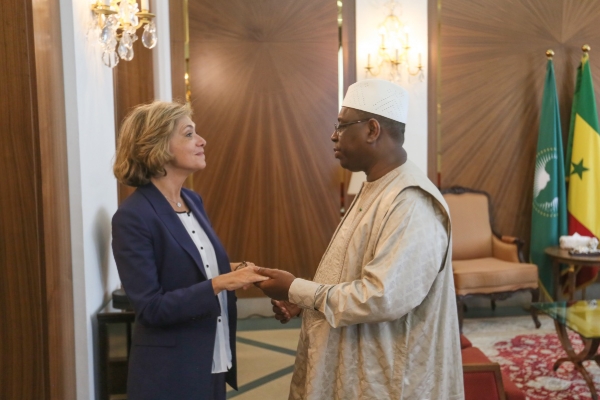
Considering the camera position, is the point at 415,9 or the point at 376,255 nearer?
the point at 376,255

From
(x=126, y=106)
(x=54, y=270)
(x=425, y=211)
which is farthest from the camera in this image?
(x=126, y=106)

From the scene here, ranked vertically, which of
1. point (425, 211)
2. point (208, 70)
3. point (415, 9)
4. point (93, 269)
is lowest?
point (93, 269)

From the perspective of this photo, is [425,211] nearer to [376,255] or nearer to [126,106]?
[376,255]

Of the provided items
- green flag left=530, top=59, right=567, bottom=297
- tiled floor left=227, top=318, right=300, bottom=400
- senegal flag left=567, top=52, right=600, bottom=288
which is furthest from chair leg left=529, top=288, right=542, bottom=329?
tiled floor left=227, top=318, right=300, bottom=400

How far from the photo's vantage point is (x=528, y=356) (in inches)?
170

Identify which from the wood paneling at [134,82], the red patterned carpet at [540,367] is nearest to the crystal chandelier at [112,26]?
the wood paneling at [134,82]

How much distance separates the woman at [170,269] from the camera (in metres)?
1.79

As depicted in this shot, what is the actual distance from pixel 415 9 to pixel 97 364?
4.47 metres

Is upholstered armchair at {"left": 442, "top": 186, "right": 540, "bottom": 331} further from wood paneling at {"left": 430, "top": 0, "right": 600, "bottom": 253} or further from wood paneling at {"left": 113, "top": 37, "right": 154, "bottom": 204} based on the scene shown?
wood paneling at {"left": 113, "top": 37, "right": 154, "bottom": 204}

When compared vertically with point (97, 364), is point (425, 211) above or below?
above

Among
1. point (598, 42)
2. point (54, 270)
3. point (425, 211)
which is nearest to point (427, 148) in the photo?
point (598, 42)

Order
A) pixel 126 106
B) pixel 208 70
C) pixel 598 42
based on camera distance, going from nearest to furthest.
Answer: pixel 126 106, pixel 208 70, pixel 598 42

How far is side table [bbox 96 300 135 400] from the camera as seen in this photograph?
2127 millimetres

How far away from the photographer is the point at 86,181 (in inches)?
80.5
